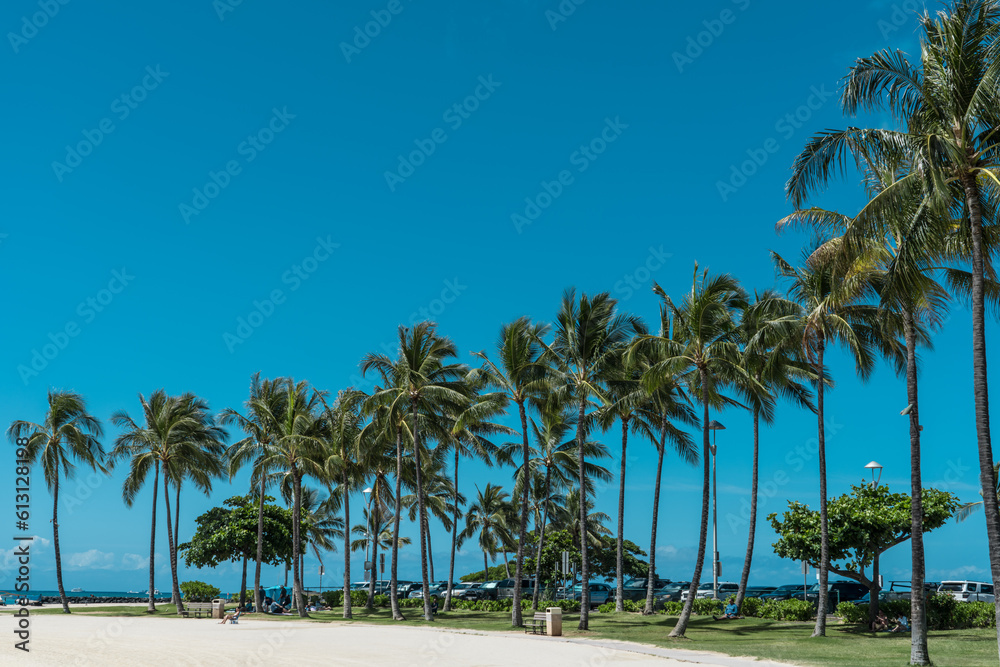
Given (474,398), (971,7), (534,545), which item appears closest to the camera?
(971,7)

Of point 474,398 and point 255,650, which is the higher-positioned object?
point 474,398

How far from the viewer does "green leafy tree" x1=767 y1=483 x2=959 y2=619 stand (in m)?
27.5

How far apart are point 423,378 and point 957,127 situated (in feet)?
80.2

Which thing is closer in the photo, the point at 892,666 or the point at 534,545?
the point at 892,666

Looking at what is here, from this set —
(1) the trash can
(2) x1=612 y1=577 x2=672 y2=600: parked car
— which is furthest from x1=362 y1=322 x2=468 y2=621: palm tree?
(2) x1=612 y1=577 x2=672 y2=600: parked car

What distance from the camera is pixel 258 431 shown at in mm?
46094

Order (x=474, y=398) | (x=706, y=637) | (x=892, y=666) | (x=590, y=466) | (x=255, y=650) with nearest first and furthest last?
(x=892, y=666) → (x=255, y=650) → (x=706, y=637) → (x=474, y=398) → (x=590, y=466)

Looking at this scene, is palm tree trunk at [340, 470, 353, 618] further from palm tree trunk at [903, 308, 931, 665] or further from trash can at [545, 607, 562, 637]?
palm tree trunk at [903, 308, 931, 665]

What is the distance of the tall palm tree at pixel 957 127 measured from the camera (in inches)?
616

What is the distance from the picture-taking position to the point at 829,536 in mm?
28578

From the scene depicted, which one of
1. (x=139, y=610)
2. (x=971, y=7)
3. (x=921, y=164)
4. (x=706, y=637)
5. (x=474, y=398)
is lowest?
(x=139, y=610)

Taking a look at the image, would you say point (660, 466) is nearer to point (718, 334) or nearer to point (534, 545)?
point (718, 334)

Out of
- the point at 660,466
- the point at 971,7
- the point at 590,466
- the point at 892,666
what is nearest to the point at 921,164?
the point at 971,7

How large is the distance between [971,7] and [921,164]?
3095 millimetres
